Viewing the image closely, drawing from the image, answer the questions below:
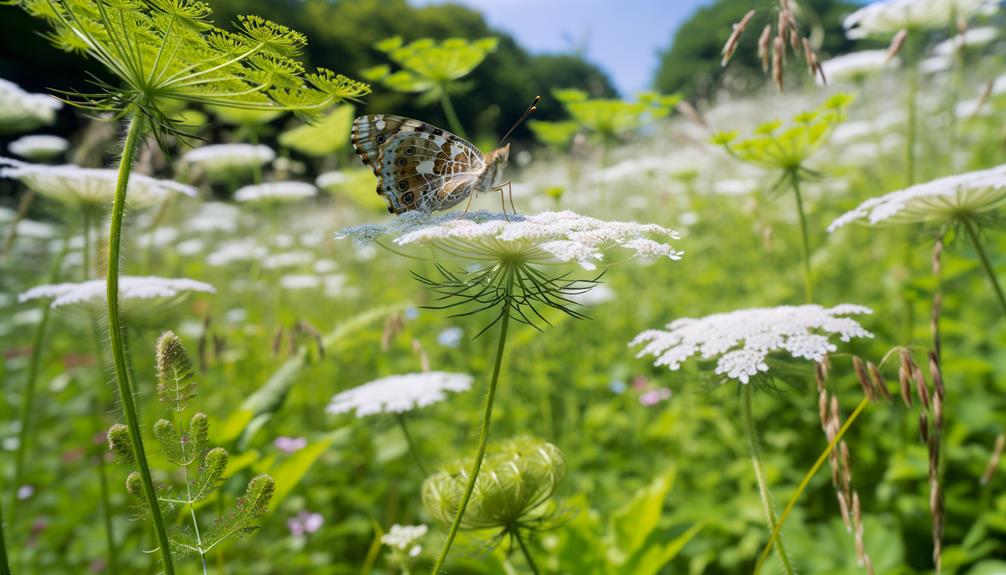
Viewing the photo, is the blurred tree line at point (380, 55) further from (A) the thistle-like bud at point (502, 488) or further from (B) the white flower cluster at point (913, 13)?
(A) the thistle-like bud at point (502, 488)

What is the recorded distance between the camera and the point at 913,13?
2650 mm

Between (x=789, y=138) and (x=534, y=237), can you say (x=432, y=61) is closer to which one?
(x=789, y=138)

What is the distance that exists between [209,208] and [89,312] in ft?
26.0

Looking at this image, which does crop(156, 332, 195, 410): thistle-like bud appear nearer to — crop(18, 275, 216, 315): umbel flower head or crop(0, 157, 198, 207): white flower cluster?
crop(18, 275, 216, 315): umbel flower head

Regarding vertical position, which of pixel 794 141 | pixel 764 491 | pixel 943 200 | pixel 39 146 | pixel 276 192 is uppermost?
pixel 39 146

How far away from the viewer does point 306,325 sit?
214 centimetres

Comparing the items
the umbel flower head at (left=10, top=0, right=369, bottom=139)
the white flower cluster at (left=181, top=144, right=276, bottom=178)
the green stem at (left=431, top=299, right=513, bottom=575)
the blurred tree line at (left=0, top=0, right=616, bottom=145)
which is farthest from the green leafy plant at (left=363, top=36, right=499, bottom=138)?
the blurred tree line at (left=0, top=0, right=616, bottom=145)

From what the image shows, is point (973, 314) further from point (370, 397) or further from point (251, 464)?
point (251, 464)

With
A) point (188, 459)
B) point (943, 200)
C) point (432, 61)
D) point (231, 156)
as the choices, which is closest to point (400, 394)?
point (188, 459)

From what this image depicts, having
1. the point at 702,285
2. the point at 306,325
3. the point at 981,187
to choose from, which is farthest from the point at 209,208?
the point at 981,187

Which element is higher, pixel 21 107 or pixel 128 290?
pixel 21 107

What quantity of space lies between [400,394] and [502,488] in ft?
2.61

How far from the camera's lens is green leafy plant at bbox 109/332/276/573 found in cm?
99

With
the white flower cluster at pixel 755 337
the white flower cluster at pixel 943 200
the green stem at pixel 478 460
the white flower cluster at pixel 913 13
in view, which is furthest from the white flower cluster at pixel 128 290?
the white flower cluster at pixel 913 13
